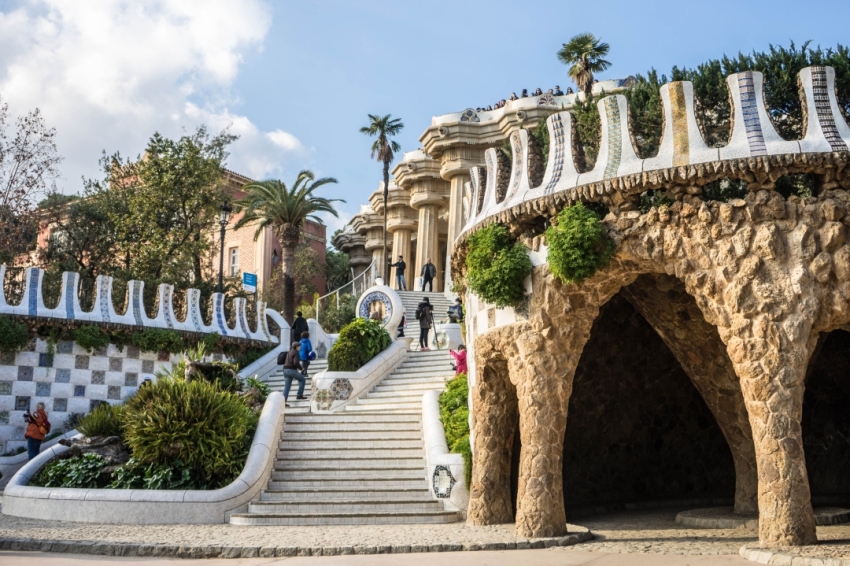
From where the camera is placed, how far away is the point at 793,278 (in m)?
10.2

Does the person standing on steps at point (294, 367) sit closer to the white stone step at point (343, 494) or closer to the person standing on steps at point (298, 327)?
the person standing on steps at point (298, 327)

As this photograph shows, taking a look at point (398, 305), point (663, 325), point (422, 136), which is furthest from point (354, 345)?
point (422, 136)

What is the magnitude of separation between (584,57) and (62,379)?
2057cm

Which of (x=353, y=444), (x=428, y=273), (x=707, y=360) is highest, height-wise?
(x=428, y=273)

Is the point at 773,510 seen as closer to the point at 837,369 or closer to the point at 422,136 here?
the point at 837,369

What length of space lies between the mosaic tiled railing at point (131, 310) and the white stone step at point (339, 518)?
9.54 m

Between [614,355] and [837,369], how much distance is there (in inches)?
153

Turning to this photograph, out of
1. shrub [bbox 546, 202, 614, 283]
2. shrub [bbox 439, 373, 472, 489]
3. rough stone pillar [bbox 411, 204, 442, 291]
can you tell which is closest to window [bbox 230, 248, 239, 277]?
rough stone pillar [bbox 411, 204, 442, 291]

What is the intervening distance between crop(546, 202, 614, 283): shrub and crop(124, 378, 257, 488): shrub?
22.7 ft

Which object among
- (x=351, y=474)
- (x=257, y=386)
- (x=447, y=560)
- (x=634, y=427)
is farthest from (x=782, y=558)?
(x=257, y=386)

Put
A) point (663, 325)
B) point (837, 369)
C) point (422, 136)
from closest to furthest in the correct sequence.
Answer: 1. point (663, 325)
2. point (837, 369)
3. point (422, 136)

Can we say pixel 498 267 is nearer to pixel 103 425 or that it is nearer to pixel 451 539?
pixel 451 539

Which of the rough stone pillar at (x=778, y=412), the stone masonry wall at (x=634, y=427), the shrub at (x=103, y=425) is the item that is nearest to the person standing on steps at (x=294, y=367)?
the shrub at (x=103, y=425)

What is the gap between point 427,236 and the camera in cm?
3850
